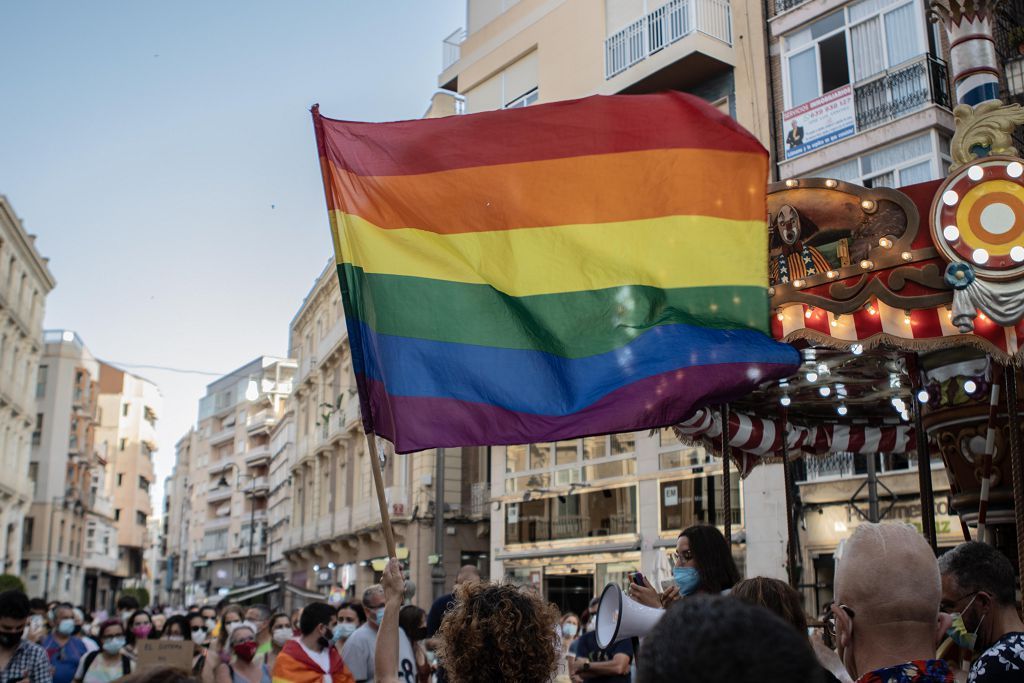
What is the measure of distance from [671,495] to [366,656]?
17344 mm

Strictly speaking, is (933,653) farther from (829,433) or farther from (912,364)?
(829,433)

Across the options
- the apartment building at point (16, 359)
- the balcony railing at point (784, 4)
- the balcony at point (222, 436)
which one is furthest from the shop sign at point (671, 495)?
the balcony at point (222, 436)

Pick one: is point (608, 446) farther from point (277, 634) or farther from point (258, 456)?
point (258, 456)

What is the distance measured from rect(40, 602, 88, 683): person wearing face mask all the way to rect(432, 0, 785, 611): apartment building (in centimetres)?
968

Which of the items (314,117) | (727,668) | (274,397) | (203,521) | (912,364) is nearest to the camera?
(727,668)

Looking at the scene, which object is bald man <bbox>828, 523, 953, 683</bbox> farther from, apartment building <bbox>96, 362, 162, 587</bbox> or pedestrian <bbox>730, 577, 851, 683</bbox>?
apartment building <bbox>96, 362, 162, 587</bbox>

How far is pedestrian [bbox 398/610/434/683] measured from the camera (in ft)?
26.3

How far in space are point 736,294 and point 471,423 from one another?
1635mm

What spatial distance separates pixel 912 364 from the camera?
8227 millimetres

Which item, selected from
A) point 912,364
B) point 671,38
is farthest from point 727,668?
point 671,38

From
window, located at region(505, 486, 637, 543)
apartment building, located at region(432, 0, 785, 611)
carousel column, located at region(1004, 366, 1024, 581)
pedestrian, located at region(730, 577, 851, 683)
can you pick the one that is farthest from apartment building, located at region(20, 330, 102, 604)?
pedestrian, located at region(730, 577, 851, 683)

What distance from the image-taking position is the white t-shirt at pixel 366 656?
7.85 meters

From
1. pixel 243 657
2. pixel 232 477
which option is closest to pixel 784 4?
pixel 243 657

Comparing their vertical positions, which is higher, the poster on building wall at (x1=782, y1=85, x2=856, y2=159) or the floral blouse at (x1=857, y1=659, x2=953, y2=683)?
the poster on building wall at (x1=782, y1=85, x2=856, y2=159)
